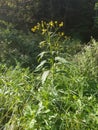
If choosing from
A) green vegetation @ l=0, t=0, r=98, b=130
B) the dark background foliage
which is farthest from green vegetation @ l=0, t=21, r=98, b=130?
the dark background foliage

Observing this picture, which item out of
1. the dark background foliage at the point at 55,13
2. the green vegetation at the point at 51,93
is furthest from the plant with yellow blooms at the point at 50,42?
the dark background foliage at the point at 55,13

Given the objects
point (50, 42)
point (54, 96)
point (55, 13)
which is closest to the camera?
point (54, 96)

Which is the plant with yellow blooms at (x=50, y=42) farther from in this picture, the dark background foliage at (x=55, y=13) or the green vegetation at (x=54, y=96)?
the dark background foliage at (x=55, y=13)

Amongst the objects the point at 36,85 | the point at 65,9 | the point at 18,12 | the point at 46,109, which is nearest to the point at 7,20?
the point at 18,12

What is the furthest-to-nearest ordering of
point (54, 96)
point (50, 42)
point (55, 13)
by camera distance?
point (55, 13)
point (50, 42)
point (54, 96)

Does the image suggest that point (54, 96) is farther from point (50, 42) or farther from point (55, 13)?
point (55, 13)

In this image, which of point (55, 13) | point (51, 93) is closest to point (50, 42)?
point (51, 93)

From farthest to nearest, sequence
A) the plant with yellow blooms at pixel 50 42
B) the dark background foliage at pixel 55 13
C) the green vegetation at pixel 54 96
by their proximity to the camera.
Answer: the dark background foliage at pixel 55 13, the plant with yellow blooms at pixel 50 42, the green vegetation at pixel 54 96

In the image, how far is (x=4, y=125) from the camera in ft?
11.9

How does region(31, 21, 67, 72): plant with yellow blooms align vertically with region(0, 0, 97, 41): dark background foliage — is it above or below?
above

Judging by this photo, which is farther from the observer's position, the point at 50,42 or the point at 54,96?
the point at 50,42

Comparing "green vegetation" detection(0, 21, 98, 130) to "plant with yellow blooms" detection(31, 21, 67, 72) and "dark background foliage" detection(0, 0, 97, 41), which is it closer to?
"plant with yellow blooms" detection(31, 21, 67, 72)

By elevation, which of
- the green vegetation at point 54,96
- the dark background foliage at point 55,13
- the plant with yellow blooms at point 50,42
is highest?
the plant with yellow blooms at point 50,42

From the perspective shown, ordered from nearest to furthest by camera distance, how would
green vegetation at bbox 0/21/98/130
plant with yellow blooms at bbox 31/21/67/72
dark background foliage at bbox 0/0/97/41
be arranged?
green vegetation at bbox 0/21/98/130 < plant with yellow blooms at bbox 31/21/67/72 < dark background foliage at bbox 0/0/97/41
